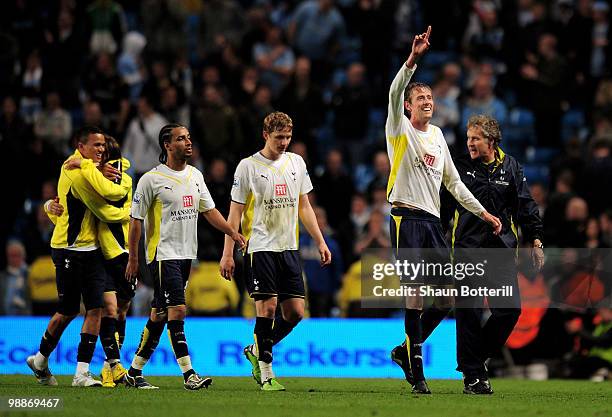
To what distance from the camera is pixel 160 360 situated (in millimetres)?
15953

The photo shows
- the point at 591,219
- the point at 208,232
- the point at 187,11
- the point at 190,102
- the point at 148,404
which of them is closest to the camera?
the point at 148,404

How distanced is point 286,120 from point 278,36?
1036 centimetres

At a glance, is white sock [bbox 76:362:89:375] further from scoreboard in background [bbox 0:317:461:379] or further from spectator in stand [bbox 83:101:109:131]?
spectator in stand [bbox 83:101:109:131]

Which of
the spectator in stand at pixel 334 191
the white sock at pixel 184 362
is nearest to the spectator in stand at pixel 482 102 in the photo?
the spectator in stand at pixel 334 191

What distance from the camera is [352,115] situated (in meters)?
20.8

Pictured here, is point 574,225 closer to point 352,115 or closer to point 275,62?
point 352,115

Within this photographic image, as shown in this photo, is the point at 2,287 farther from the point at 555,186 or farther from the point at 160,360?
the point at 555,186

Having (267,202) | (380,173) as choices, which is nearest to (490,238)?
(267,202)

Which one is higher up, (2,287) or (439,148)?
(439,148)

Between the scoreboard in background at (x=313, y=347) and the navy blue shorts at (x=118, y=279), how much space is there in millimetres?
3254

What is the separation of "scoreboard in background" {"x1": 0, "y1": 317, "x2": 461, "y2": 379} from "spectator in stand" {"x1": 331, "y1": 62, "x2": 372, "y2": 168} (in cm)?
516

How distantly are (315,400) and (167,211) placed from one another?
91.6 inches

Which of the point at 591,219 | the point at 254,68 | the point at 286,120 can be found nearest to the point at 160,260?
the point at 286,120

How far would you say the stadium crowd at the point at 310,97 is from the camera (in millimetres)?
17641
